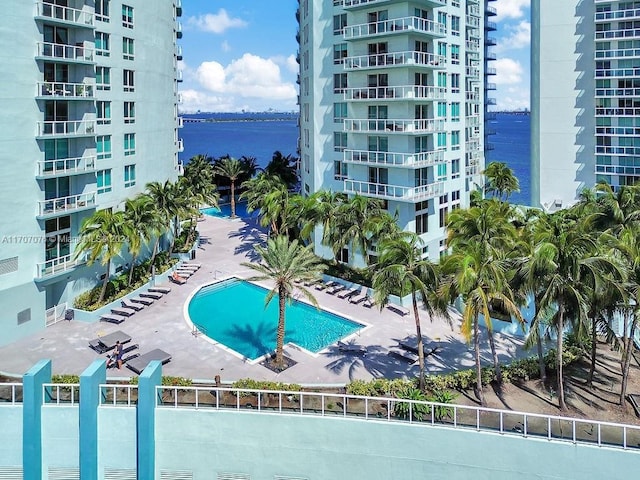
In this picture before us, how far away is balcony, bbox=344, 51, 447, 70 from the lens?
124 ft

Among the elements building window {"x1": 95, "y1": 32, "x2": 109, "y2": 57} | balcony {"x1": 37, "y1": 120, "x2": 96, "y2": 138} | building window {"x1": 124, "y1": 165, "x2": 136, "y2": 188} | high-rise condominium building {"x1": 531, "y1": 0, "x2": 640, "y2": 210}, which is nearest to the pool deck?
building window {"x1": 124, "y1": 165, "x2": 136, "y2": 188}

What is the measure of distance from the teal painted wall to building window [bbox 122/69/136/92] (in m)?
28.1

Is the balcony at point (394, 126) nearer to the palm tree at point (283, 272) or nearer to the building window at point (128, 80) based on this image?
the palm tree at point (283, 272)

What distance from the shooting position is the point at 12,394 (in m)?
18.5

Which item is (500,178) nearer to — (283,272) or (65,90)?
(283,272)

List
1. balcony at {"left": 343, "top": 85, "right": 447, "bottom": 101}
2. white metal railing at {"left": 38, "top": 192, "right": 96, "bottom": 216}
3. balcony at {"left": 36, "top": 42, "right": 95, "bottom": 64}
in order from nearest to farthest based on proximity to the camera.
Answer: balcony at {"left": 36, "top": 42, "right": 95, "bottom": 64} < white metal railing at {"left": 38, "top": 192, "right": 96, "bottom": 216} < balcony at {"left": 343, "top": 85, "right": 447, "bottom": 101}

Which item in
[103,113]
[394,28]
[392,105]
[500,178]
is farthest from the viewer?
[500,178]

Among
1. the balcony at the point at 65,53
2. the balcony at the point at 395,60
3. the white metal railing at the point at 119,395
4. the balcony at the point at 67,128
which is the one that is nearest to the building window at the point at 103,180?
the balcony at the point at 67,128

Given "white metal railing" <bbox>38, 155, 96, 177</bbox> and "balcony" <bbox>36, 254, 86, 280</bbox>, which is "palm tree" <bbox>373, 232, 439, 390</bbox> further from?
"white metal railing" <bbox>38, 155, 96, 177</bbox>

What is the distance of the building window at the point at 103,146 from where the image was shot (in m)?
35.9

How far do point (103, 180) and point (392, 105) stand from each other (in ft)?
69.8

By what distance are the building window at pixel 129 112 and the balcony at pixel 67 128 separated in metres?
5.40

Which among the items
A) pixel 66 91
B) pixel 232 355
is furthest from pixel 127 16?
pixel 232 355

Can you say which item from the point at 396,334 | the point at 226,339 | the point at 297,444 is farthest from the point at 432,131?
the point at 297,444
